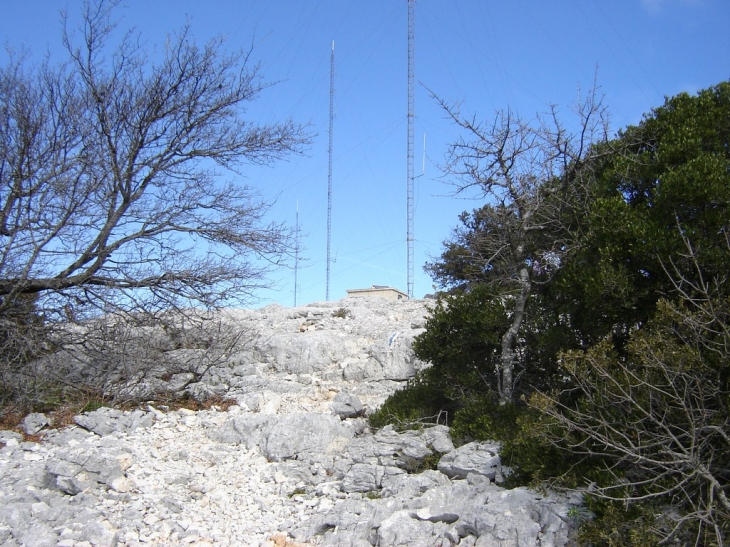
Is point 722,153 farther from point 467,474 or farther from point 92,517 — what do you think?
point 92,517

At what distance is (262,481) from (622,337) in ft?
14.8

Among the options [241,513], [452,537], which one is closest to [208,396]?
[241,513]

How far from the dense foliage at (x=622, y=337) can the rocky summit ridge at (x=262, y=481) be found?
0.57 m

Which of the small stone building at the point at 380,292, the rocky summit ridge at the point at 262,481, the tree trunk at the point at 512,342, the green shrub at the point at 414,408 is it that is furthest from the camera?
the small stone building at the point at 380,292

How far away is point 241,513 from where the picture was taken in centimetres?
668

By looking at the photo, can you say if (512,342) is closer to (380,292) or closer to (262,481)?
(262,481)

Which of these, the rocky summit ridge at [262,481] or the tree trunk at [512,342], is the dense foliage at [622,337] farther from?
the rocky summit ridge at [262,481]

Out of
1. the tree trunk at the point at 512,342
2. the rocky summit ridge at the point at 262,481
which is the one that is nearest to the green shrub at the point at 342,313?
the rocky summit ridge at the point at 262,481

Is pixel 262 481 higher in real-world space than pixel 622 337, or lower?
lower

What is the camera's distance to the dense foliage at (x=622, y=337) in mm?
5391

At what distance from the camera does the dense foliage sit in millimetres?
5391

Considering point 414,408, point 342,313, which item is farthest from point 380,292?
point 414,408

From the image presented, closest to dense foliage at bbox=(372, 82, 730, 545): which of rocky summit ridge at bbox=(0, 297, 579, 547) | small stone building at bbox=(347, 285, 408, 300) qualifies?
rocky summit ridge at bbox=(0, 297, 579, 547)

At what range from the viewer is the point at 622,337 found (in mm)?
7188
